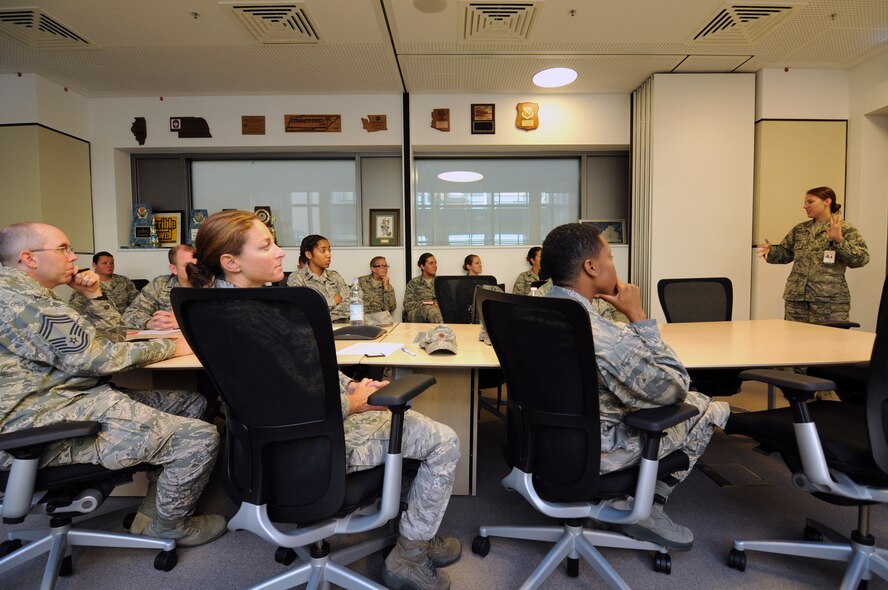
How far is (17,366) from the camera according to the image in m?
1.33

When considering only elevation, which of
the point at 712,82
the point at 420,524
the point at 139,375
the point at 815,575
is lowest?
the point at 815,575

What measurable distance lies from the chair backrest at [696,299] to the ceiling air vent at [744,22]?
7.54ft

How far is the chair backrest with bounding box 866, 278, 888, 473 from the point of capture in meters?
1.17

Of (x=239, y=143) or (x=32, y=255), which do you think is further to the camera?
(x=239, y=143)

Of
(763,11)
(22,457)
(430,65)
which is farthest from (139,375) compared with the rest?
(763,11)

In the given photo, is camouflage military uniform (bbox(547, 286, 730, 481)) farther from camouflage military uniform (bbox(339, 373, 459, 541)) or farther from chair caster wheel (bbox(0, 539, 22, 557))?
chair caster wheel (bbox(0, 539, 22, 557))

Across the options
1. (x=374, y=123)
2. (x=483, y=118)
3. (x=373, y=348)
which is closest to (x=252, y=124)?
(x=374, y=123)

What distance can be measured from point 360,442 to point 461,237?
4466mm

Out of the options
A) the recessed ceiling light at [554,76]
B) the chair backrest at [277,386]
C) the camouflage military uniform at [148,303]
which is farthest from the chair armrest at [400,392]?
the recessed ceiling light at [554,76]

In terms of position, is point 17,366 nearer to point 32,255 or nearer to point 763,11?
point 32,255

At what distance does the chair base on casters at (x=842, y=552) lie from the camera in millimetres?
1363

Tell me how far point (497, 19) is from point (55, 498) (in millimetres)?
4010

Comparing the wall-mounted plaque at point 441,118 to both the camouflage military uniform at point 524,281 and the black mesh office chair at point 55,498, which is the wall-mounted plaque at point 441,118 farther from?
the black mesh office chair at point 55,498

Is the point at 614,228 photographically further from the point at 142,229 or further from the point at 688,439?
the point at 142,229
